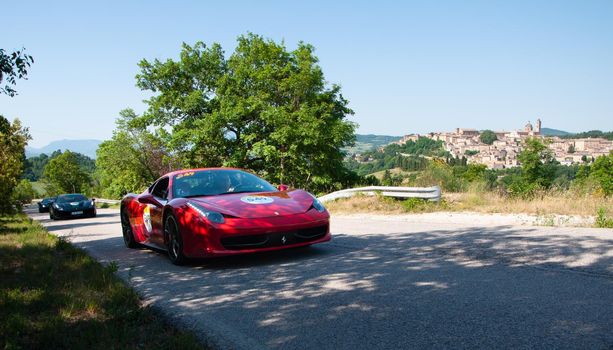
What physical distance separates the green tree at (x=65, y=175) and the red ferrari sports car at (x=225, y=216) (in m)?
94.0

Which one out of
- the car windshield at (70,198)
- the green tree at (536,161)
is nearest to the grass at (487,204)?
the car windshield at (70,198)

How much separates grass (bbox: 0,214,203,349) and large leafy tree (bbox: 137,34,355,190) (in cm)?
2679

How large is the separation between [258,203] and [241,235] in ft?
2.00

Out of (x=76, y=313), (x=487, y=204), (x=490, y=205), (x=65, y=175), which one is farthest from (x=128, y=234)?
(x=65, y=175)

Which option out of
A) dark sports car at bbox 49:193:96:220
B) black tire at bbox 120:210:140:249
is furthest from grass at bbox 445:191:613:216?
dark sports car at bbox 49:193:96:220

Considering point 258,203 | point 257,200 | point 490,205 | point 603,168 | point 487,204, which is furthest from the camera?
point 603,168

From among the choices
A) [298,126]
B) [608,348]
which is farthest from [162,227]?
[298,126]

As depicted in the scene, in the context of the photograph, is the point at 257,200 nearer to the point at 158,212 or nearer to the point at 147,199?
the point at 158,212

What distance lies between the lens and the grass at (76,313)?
3.44 meters

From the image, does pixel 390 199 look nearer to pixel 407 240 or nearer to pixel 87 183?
pixel 407 240

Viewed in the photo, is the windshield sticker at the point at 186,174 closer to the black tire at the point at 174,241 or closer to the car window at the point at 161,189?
the car window at the point at 161,189

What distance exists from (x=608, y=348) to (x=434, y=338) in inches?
36.6

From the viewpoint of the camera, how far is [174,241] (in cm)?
692

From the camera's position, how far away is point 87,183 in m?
96.7
